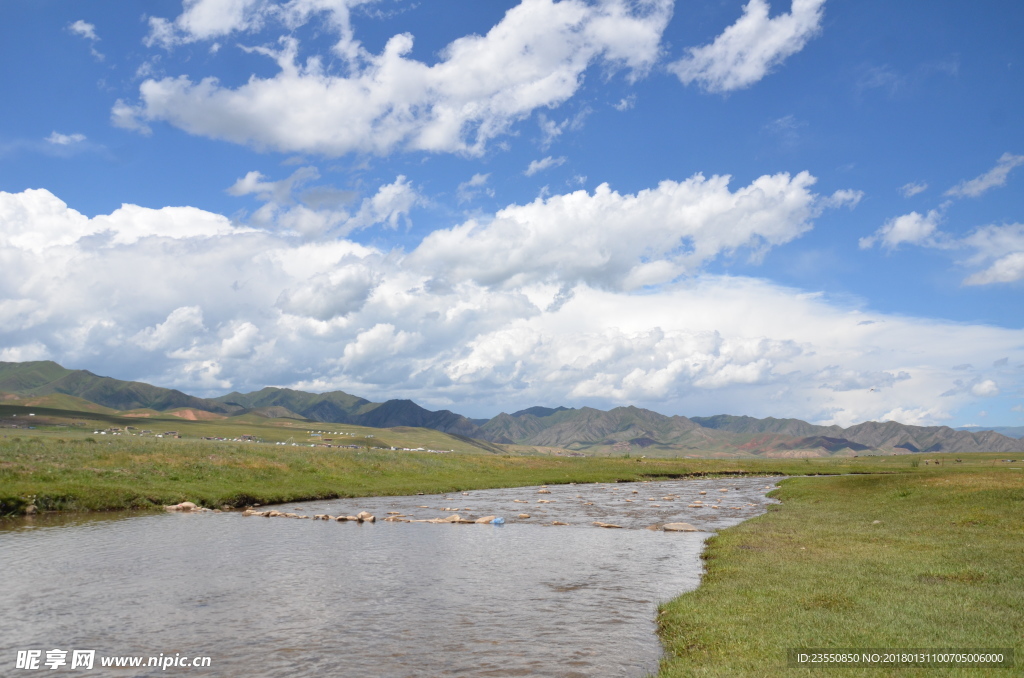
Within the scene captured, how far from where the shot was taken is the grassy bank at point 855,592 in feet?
51.7

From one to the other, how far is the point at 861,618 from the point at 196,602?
22.2 metres

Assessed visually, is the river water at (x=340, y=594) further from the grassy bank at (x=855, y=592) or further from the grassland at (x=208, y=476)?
the grassland at (x=208, y=476)

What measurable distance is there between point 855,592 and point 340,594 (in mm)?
18922

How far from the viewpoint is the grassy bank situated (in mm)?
15758

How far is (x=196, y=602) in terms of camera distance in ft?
72.8

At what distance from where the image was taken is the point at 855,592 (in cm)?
2106

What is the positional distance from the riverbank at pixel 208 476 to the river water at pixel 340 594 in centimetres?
624

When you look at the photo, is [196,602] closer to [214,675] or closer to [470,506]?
[214,675]

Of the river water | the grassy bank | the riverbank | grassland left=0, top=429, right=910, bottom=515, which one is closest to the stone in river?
the river water

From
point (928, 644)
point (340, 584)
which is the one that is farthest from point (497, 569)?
point (928, 644)

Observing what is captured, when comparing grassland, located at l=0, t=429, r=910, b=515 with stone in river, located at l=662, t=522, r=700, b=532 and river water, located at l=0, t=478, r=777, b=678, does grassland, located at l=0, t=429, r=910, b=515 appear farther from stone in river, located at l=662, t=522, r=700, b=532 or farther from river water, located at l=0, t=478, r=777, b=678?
stone in river, located at l=662, t=522, r=700, b=532

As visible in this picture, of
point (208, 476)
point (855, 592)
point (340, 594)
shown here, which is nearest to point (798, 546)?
point (855, 592)

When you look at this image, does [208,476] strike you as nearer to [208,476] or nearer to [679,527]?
[208,476]

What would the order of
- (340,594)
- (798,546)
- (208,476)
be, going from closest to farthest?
(340,594) < (798,546) < (208,476)
